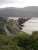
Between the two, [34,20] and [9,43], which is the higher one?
[34,20]

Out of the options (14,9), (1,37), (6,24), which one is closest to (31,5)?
(14,9)

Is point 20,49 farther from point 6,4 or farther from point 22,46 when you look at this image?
point 6,4

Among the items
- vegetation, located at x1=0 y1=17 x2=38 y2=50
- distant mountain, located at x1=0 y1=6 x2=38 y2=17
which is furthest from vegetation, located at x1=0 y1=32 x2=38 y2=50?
distant mountain, located at x1=0 y1=6 x2=38 y2=17

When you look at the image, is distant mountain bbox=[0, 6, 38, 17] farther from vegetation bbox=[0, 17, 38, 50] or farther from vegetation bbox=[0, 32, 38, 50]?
vegetation bbox=[0, 32, 38, 50]

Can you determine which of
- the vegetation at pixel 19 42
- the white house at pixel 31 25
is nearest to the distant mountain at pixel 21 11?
the white house at pixel 31 25

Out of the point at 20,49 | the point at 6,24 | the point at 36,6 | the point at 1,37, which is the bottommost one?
the point at 20,49

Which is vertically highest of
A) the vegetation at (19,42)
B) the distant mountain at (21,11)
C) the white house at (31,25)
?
the distant mountain at (21,11)

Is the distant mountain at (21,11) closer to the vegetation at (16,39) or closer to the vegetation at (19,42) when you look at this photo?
the vegetation at (16,39)
